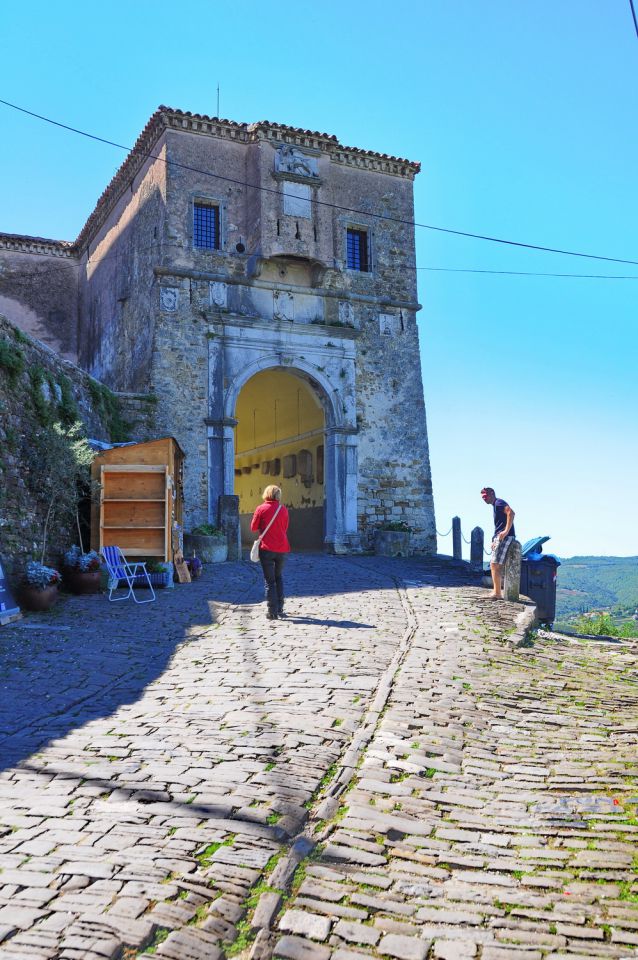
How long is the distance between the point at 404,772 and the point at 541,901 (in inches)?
57.8

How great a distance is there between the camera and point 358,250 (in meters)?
21.7

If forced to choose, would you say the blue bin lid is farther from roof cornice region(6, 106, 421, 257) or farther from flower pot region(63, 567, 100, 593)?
roof cornice region(6, 106, 421, 257)

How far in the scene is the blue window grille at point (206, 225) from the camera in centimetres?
1983

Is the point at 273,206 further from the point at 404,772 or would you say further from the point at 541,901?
the point at 541,901

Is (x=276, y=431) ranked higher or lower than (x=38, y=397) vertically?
higher

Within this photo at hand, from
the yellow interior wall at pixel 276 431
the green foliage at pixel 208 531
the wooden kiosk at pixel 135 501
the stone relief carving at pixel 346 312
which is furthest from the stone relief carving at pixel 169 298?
the wooden kiosk at pixel 135 501

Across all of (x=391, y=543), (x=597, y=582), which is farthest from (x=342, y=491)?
(x=597, y=582)

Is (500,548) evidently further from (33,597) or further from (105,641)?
(33,597)

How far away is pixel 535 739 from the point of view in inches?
213

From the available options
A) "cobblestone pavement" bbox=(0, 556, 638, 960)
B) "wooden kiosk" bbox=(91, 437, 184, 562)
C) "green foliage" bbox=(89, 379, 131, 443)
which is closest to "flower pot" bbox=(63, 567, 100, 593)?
"wooden kiosk" bbox=(91, 437, 184, 562)

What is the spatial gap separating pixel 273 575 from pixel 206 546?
295 inches

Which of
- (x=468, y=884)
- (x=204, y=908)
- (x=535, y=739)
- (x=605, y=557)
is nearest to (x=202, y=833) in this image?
(x=204, y=908)

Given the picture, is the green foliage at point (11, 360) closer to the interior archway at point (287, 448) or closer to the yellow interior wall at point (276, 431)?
the interior archway at point (287, 448)

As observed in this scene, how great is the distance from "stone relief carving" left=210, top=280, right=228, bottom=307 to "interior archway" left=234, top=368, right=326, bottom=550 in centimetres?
217
